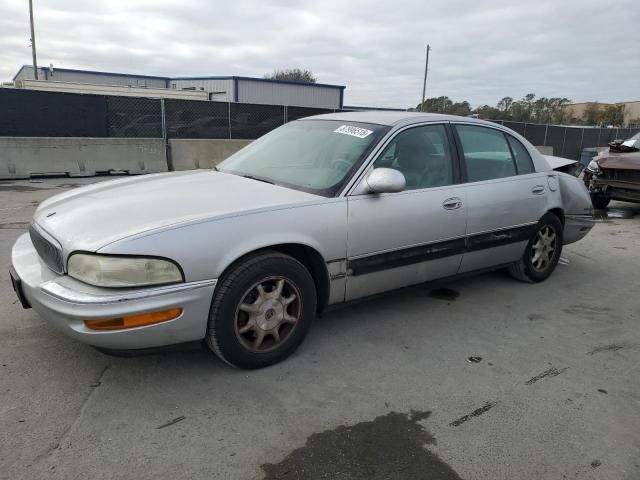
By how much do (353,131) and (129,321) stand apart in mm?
2100

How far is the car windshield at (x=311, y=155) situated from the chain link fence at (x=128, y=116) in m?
9.34

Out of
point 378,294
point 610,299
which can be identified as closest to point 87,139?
point 378,294

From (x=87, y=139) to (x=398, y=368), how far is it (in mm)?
10631

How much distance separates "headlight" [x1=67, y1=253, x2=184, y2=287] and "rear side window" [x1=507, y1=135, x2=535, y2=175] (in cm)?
334

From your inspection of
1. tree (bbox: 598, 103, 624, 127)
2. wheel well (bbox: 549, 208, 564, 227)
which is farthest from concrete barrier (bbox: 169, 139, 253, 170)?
tree (bbox: 598, 103, 624, 127)

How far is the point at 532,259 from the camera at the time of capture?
471 centimetres

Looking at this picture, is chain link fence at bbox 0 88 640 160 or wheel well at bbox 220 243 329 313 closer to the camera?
wheel well at bbox 220 243 329 313

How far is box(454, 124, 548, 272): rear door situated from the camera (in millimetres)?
3955

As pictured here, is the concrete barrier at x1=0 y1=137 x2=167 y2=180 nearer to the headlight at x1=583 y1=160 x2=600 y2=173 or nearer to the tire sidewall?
the headlight at x1=583 y1=160 x2=600 y2=173

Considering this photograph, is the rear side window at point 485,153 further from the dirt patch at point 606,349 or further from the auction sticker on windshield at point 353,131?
the dirt patch at point 606,349

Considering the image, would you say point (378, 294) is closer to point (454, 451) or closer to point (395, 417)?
point (395, 417)

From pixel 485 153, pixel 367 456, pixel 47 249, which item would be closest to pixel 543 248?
pixel 485 153

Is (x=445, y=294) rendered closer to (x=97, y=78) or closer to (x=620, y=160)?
(x=620, y=160)

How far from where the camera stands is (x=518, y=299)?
14.4ft
